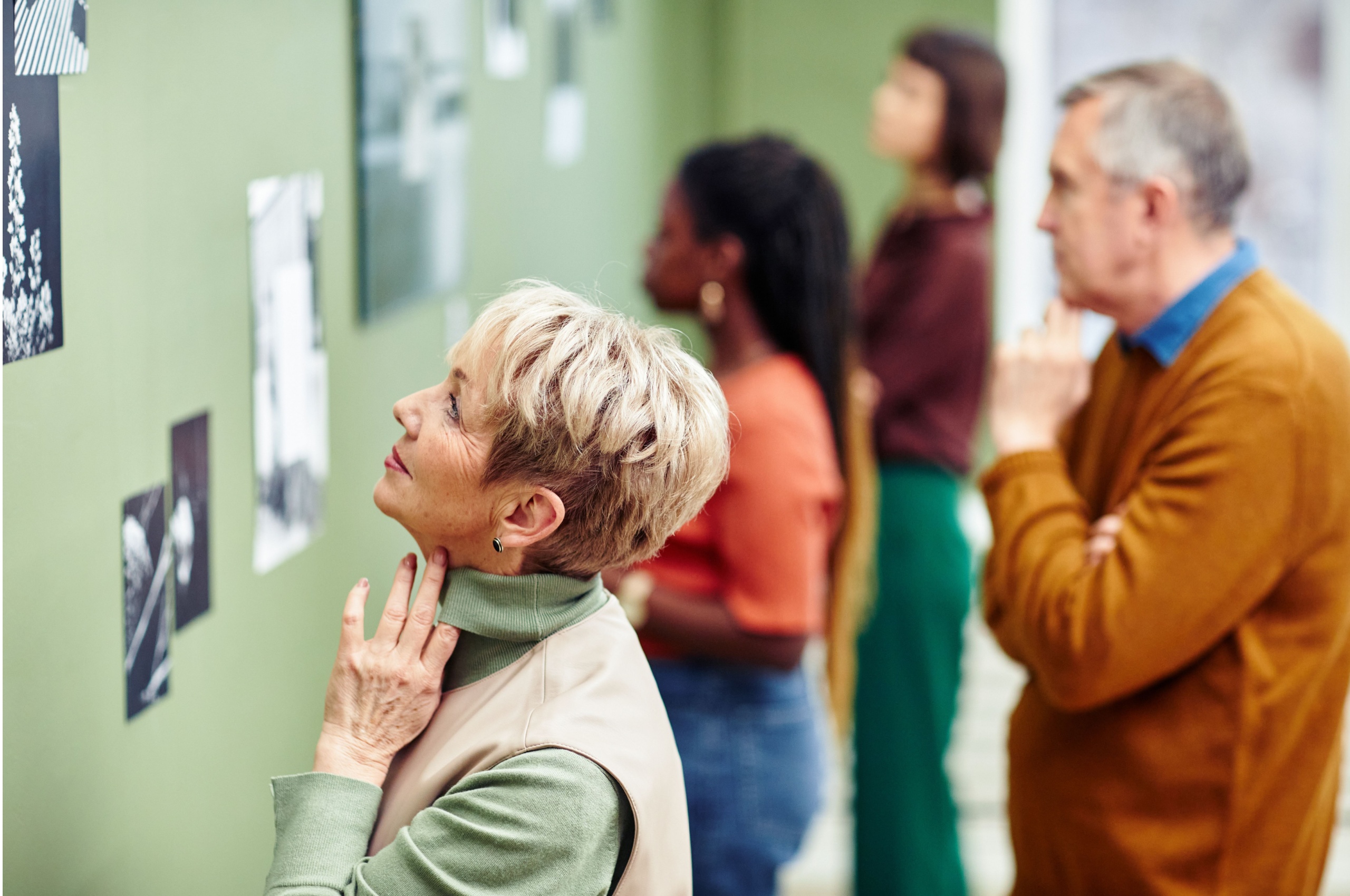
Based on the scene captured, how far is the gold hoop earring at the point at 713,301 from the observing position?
234 cm

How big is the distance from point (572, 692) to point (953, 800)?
2403mm

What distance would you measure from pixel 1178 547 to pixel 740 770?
33.2 inches

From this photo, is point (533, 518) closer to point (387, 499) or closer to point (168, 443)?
point (387, 499)

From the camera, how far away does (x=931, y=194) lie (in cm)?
367

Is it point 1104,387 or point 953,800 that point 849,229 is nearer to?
point 1104,387

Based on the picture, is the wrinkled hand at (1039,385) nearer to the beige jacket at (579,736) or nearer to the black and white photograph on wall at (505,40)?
the beige jacket at (579,736)

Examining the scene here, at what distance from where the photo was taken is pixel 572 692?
1.17 metres

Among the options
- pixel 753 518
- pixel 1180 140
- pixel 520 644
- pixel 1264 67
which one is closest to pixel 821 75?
pixel 1264 67

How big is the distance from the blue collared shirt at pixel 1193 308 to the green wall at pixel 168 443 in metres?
1.10

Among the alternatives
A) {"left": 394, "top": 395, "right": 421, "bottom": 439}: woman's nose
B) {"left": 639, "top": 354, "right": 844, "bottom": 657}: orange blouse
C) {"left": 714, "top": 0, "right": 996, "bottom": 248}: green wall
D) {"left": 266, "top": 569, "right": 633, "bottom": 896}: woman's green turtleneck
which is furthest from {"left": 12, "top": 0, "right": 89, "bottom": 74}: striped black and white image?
{"left": 714, "top": 0, "right": 996, "bottom": 248}: green wall

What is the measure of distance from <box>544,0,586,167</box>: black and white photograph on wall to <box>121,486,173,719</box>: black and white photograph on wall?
2185mm

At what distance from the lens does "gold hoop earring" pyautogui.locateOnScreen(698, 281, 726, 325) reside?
234 cm

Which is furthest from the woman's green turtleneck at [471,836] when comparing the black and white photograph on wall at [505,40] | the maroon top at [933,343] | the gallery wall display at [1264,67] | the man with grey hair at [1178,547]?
the gallery wall display at [1264,67]

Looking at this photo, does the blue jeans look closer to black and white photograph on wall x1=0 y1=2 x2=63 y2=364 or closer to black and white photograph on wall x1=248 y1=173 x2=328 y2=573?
black and white photograph on wall x1=248 y1=173 x2=328 y2=573
